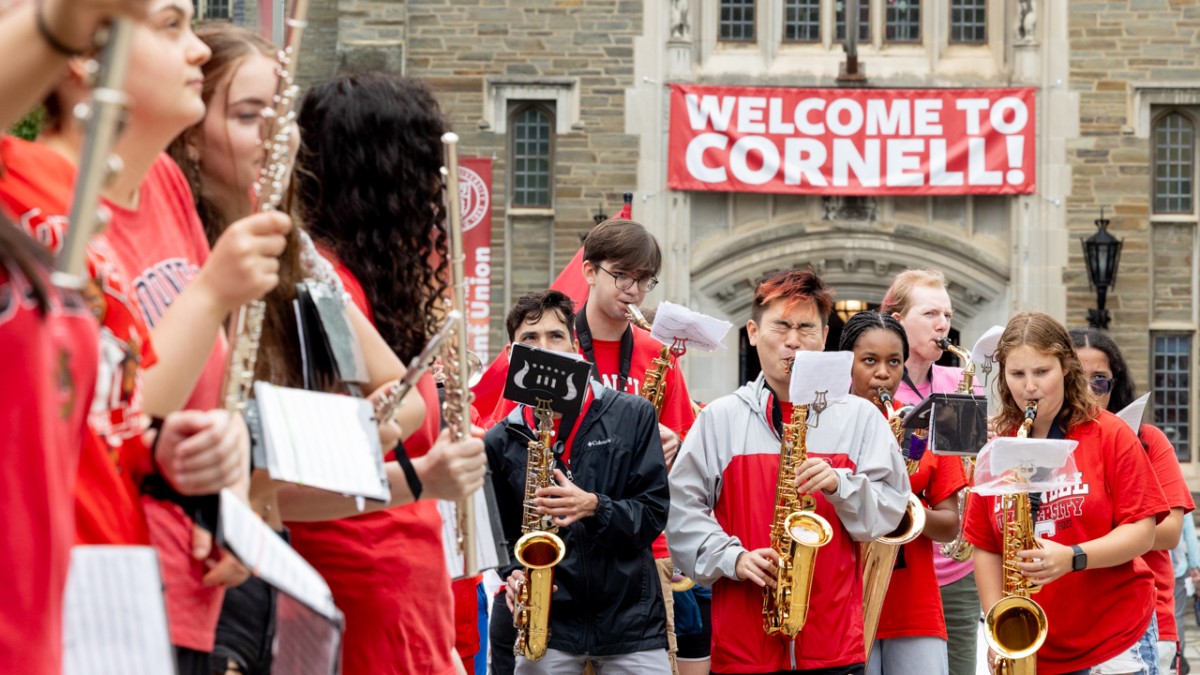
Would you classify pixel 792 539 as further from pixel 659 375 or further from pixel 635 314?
pixel 635 314

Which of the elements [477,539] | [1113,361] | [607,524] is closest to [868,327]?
[1113,361]

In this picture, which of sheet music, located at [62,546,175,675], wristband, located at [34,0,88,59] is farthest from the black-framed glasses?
wristband, located at [34,0,88,59]

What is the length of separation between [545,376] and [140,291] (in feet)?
9.31

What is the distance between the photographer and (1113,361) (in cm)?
659

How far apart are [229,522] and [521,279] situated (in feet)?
52.3

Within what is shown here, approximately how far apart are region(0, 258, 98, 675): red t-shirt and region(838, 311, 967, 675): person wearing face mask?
4477 mm

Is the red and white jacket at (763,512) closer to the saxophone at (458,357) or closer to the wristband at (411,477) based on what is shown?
the saxophone at (458,357)

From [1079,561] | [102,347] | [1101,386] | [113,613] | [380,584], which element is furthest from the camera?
[1101,386]

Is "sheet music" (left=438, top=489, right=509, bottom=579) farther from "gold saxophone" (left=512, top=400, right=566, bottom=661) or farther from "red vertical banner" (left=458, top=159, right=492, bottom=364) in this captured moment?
"red vertical banner" (left=458, top=159, right=492, bottom=364)

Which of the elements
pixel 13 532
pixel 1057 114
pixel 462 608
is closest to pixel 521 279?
pixel 1057 114

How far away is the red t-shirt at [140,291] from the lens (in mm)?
2074

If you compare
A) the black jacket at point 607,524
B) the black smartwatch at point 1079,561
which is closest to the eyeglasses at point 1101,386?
the black smartwatch at point 1079,561

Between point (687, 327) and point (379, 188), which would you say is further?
point (687, 327)

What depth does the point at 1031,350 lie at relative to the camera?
545 cm
